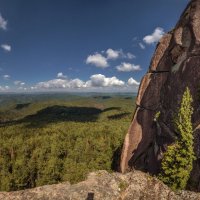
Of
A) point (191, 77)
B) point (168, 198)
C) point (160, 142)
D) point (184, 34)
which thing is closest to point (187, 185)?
point (168, 198)

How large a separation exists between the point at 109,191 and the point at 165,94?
17024 mm

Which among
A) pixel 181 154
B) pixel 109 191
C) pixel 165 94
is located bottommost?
pixel 109 191

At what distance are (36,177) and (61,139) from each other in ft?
53.9

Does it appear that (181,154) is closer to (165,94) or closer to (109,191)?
(109,191)

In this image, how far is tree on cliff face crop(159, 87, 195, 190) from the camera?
26.4m

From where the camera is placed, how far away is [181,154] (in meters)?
26.9

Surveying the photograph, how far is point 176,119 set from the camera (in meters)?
29.2

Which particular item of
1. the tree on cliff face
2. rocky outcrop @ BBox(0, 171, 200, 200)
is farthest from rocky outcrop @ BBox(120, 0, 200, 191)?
rocky outcrop @ BBox(0, 171, 200, 200)

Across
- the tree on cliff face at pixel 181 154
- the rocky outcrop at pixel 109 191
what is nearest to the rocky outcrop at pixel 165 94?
the tree on cliff face at pixel 181 154

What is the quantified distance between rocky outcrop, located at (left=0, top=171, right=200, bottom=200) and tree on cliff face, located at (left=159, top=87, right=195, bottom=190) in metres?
1.53

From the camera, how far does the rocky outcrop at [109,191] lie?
2494cm

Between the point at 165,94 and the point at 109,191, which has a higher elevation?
the point at 165,94

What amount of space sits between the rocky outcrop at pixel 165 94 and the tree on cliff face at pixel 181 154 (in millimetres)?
820

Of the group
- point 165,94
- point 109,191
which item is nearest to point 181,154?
point 109,191
